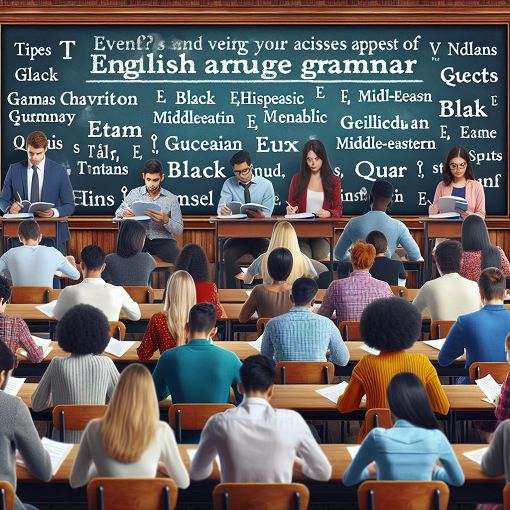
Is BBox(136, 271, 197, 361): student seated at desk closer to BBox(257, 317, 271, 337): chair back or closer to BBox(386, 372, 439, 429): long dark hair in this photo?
BBox(257, 317, 271, 337): chair back

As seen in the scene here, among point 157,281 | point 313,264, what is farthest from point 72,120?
point 313,264

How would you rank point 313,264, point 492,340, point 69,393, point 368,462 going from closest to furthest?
point 368,462
point 69,393
point 492,340
point 313,264

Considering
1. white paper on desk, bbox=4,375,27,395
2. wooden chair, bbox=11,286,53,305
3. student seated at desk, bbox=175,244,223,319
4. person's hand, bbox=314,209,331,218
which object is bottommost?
white paper on desk, bbox=4,375,27,395

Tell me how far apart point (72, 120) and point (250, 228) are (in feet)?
8.76

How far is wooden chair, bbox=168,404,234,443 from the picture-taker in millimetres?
4371

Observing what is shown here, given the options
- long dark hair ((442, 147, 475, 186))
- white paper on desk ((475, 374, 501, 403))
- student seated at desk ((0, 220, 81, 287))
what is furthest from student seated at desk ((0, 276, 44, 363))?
long dark hair ((442, 147, 475, 186))

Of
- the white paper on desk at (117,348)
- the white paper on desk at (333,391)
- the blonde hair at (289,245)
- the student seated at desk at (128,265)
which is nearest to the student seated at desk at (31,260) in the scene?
the student seated at desk at (128,265)

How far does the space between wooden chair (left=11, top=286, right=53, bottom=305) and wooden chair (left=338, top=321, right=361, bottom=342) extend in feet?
6.78

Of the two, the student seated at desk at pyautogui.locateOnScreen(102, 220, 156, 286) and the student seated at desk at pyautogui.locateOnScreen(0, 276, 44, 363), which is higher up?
the student seated at desk at pyautogui.locateOnScreen(102, 220, 156, 286)

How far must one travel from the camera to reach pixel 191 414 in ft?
14.4

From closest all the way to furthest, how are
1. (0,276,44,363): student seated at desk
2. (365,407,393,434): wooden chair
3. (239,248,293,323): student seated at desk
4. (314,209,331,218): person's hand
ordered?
(365,407,393,434): wooden chair, (0,276,44,363): student seated at desk, (239,248,293,323): student seated at desk, (314,209,331,218): person's hand

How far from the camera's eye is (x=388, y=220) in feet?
27.4

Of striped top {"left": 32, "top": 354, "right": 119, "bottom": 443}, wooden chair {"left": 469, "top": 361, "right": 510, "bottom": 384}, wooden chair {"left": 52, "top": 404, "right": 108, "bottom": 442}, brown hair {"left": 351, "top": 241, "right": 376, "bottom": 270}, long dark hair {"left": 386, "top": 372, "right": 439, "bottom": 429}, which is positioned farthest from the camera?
brown hair {"left": 351, "top": 241, "right": 376, "bottom": 270}

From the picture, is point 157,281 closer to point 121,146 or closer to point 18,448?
point 121,146
